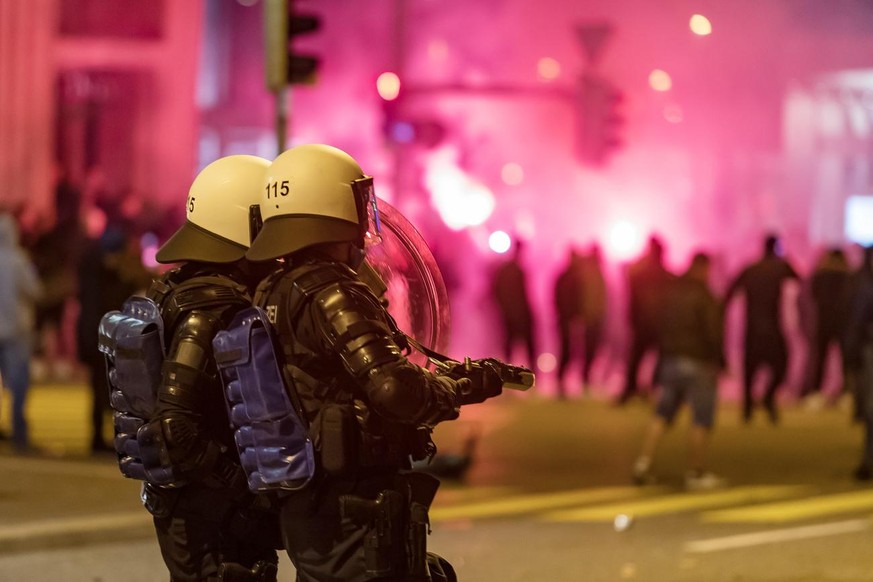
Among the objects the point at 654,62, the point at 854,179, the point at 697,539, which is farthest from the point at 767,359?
the point at 654,62

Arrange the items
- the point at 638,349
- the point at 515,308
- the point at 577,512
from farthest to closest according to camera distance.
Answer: the point at 515,308 → the point at 638,349 → the point at 577,512

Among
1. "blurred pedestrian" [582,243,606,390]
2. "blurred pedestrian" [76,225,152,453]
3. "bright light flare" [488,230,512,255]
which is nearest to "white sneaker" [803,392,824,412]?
"blurred pedestrian" [582,243,606,390]

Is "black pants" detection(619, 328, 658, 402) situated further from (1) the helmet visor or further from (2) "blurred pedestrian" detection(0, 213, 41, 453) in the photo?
(1) the helmet visor

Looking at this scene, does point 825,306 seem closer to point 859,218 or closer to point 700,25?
point 859,218

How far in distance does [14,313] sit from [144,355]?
7.11 m

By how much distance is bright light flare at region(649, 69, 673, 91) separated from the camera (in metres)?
29.2

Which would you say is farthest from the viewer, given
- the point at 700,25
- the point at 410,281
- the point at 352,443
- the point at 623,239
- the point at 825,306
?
the point at 623,239

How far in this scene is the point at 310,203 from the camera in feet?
A: 14.2

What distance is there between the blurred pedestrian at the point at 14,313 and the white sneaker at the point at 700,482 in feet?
15.4

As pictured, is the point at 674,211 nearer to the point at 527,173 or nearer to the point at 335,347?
the point at 527,173

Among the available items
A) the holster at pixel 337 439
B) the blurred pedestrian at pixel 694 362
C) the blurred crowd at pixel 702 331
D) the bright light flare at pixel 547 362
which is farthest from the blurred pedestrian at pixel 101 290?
the bright light flare at pixel 547 362

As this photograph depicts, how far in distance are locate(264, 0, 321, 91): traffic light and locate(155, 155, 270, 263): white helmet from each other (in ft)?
18.4

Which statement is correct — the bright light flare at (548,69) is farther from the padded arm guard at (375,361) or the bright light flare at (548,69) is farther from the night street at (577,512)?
the padded arm guard at (375,361)

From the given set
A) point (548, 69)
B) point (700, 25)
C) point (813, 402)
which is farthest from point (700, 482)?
point (548, 69)
